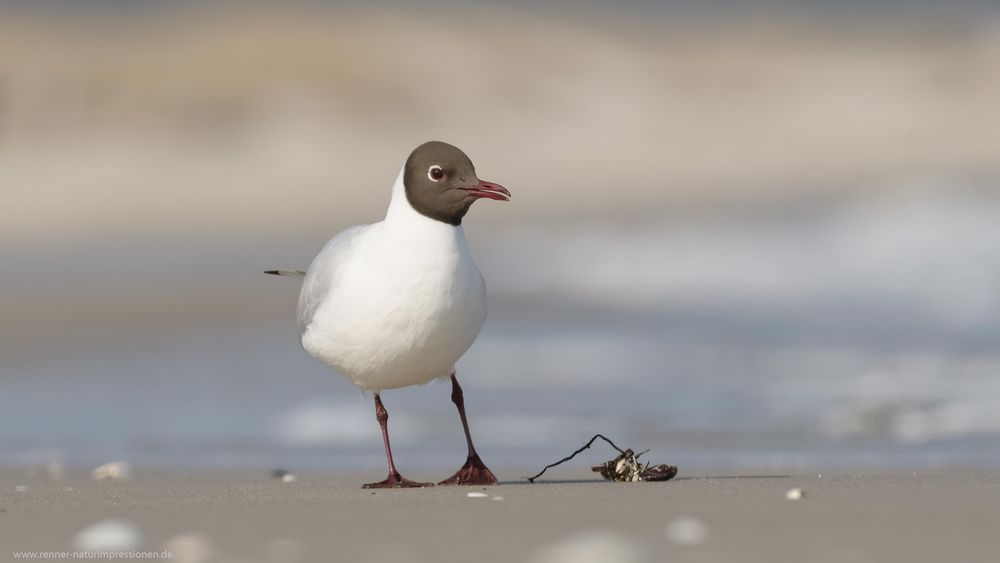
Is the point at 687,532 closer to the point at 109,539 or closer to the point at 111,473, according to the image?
the point at 109,539

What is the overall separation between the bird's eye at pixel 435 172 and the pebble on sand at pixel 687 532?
2034mm

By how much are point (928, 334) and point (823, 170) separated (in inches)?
598

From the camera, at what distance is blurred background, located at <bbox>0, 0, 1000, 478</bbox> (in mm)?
9852

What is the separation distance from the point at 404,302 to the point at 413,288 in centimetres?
6

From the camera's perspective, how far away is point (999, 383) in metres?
10.6

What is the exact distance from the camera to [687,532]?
4504mm

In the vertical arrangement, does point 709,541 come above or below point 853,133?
below

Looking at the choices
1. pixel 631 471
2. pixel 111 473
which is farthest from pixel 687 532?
pixel 111 473

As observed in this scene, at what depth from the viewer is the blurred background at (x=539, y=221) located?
9.85 meters

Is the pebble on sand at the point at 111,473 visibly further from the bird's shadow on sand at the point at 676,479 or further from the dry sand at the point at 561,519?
the bird's shadow on sand at the point at 676,479

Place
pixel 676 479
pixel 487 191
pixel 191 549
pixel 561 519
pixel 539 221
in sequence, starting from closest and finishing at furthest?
1. pixel 191 549
2. pixel 561 519
3. pixel 487 191
4. pixel 676 479
5. pixel 539 221

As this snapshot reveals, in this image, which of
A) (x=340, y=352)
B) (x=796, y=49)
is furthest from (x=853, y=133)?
(x=340, y=352)

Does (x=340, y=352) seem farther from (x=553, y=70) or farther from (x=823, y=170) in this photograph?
(x=553, y=70)

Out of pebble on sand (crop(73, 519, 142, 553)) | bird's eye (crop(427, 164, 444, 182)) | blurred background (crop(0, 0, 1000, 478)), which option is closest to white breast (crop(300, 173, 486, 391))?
bird's eye (crop(427, 164, 444, 182))
